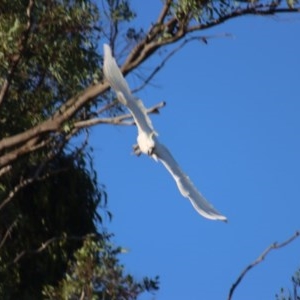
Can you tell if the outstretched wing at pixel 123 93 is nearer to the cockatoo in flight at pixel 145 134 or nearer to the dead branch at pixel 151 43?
the cockatoo in flight at pixel 145 134

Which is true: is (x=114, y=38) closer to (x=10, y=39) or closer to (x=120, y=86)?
(x=10, y=39)

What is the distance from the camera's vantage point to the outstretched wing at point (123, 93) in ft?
20.5

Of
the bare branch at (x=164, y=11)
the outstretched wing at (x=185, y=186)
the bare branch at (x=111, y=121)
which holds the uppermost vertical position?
the bare branch at (x=164, y=11)

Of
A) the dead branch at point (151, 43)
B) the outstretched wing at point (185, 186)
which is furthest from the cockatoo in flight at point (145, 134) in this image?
the dead branch at point (151, 43)

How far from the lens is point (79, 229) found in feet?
35.7

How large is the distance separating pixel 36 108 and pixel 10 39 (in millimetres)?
989

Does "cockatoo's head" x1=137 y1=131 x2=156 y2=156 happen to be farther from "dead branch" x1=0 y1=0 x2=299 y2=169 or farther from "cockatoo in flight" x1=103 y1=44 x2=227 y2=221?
"dead branch" x1=0 y1=0 x2=299 y2=169

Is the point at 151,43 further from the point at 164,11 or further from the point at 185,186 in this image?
the point at 185,186

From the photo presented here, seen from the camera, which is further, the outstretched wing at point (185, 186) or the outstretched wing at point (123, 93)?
the outstretched wing at point (123, 93)

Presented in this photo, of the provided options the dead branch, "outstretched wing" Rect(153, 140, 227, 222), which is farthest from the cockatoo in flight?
the dead branch

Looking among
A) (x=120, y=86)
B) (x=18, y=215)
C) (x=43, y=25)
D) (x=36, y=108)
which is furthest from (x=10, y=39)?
(x=120, y=86)

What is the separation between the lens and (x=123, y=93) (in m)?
6.27

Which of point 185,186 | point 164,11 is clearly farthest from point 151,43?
point 185,186

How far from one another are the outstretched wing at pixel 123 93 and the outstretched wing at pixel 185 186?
15cm
